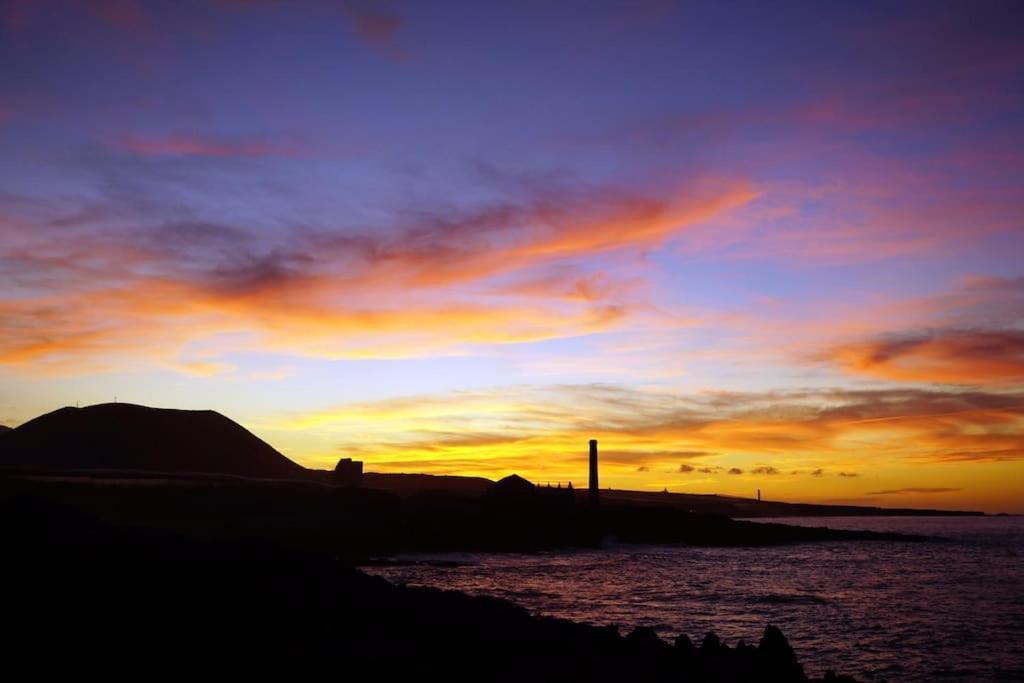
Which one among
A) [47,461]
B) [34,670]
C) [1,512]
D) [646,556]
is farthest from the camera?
[47,461]

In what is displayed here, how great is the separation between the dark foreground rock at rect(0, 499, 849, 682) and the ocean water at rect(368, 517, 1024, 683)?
10.9m

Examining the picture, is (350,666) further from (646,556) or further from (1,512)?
(646,556)

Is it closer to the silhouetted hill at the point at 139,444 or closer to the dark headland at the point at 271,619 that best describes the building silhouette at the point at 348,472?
the silhouetted hill at the point at 139,444

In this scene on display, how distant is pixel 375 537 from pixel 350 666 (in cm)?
6480

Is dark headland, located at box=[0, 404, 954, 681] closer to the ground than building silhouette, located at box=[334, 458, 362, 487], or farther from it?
closer to the ground

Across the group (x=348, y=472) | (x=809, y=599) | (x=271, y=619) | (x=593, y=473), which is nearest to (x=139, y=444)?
(x=348, y=472)

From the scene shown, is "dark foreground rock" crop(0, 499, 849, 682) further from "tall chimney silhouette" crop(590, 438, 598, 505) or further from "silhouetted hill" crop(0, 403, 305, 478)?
"silhouetted hill" crop(0, 403, 305, 478)

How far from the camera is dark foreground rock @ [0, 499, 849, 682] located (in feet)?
56.8

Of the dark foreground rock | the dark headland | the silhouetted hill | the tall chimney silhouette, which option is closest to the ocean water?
the dark headland

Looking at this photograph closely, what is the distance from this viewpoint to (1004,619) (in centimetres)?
4525

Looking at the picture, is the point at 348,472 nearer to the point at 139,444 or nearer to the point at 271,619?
the point at 139,444

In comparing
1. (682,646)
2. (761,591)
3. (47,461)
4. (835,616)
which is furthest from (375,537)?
(47,461)

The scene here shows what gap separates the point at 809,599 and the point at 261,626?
41923mm

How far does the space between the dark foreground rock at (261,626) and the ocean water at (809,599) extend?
10.9 metres
